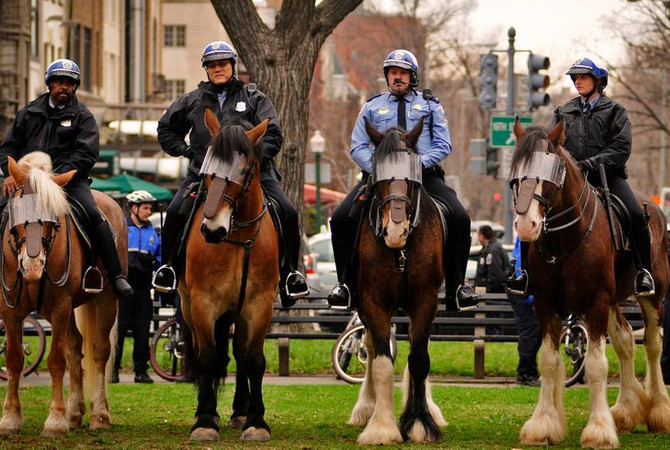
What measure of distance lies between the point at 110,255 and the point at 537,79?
11949 millimetres

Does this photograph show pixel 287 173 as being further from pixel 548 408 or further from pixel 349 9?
pixel 548 408

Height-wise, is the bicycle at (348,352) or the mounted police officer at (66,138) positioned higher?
the mounted police officer at (66,138)

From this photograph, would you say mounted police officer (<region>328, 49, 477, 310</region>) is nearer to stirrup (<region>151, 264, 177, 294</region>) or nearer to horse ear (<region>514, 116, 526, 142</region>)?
horse ear (<region>514, 116, 526, 142</region>)

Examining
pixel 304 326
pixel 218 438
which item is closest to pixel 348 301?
pixel 218 438

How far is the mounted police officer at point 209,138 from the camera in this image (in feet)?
43.2

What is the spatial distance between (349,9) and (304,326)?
4.96 metres

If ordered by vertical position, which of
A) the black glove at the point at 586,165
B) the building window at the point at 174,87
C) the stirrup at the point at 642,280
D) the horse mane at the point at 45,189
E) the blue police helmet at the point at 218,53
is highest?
the building window at the point at 174,87

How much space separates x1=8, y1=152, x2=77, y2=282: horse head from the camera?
1245cm

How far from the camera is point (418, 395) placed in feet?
41.2

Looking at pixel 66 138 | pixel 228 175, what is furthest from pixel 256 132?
pixel 66 138

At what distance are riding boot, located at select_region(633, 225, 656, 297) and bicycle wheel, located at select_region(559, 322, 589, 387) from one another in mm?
5737

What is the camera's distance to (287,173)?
75.5 ft

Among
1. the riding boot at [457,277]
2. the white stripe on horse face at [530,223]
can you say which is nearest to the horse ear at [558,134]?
the white stripe on horse face at [530,223]

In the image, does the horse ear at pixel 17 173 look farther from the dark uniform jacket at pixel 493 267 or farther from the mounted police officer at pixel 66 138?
the dark uniform jacket at pixel 493 267
